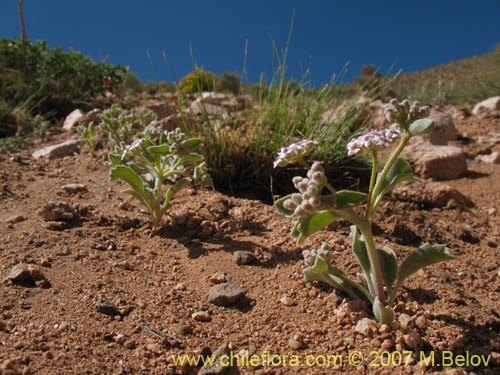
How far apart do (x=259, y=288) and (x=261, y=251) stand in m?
0.32

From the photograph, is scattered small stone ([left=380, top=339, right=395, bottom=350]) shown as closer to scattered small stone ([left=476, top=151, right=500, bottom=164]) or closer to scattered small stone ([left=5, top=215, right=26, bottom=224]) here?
scattered small stone ([left=5, top=215, right=26, bottom=224])

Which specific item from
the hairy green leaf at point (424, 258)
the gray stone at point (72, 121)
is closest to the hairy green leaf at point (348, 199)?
the hairy green leaf at point (424, 258)

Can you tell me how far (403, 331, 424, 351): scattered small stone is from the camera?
5.61 feet

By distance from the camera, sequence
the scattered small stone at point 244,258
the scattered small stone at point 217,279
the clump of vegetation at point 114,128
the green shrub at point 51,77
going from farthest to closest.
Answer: the green shrub at point 51,77 → the clump of vegetation at point 114,128 → the scattered small stone at point 244,258 → the scattered small stone at point 217,279

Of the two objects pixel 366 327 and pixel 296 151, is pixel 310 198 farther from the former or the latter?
pixel 366 327

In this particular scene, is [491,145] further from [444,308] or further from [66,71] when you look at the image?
[66,71]

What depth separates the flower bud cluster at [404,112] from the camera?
1705 millimetres

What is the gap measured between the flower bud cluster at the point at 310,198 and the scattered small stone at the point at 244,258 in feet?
2.56

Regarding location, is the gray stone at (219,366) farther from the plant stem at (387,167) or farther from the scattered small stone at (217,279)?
the plant stem at (387,167)

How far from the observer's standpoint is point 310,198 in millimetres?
1548

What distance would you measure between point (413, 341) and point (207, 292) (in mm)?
853

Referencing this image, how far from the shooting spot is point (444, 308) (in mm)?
2006

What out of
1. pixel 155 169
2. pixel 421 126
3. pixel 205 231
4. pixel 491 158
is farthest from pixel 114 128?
pixel 491 158

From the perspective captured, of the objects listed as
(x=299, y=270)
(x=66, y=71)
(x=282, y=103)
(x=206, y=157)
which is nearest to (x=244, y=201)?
Answer: (x=206, y=157)
